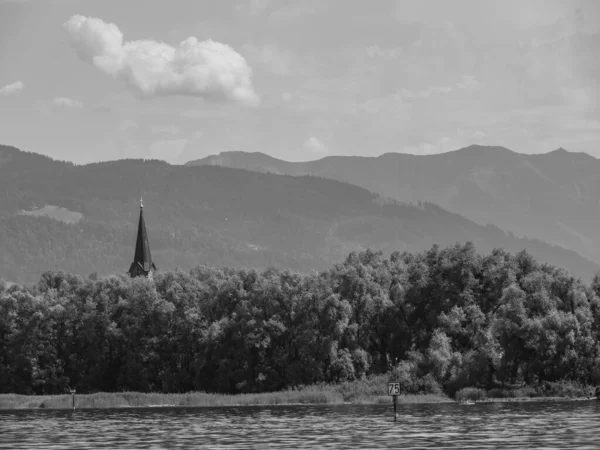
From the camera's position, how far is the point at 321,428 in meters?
78.0

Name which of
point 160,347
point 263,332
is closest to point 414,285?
point 263,332

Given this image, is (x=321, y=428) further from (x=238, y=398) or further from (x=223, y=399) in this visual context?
(x=223, y=399)

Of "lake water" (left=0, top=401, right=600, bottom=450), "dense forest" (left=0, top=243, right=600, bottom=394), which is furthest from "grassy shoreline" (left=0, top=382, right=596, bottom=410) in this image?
"lake water" (left=0, top=401, right=600, bottom=450)

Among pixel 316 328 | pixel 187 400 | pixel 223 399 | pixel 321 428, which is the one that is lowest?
pixel 321 428

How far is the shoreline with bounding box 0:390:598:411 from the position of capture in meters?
120

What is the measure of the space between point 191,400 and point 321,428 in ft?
161

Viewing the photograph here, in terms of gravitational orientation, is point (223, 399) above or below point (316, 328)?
below

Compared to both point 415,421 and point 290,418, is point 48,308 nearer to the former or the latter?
point 290,418

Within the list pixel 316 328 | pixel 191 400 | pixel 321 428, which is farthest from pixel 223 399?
pixel 321 428

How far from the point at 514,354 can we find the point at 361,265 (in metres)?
26.8

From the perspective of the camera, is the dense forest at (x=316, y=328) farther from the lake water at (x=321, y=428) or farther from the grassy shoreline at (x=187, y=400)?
the lake water at (x=321, y=428)

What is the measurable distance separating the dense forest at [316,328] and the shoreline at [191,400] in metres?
4.12

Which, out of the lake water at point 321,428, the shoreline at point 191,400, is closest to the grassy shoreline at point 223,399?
the shoreline at point 191,400

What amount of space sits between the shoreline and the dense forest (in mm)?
4116
